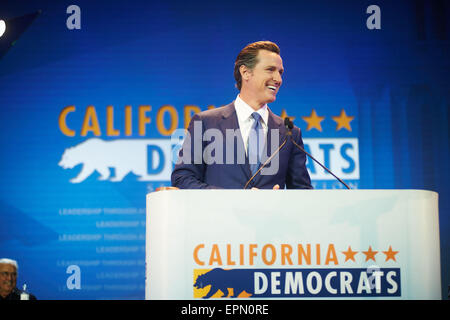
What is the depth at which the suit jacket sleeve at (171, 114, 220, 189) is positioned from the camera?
2.21 metres

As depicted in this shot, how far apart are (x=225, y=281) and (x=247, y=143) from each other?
85cm

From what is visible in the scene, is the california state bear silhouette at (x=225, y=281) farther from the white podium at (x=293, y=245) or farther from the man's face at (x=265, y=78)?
the man's face at (x=265, y=78)

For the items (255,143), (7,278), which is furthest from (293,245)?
(7,278)

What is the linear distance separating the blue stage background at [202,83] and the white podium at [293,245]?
2459mm

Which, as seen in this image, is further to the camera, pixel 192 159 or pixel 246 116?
pixel 246 116

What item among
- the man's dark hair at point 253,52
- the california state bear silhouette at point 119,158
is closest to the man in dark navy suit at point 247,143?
the man's dark hair at point 253,52

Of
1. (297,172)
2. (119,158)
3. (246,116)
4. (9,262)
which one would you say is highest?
(119,158)

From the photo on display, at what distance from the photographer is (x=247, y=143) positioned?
231cm

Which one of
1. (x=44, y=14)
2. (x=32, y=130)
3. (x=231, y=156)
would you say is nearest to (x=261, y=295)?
(x=231, y=156)

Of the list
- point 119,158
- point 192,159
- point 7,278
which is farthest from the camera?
point 119,158

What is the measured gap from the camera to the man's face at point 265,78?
7.95ft

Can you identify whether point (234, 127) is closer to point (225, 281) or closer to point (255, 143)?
point (255, 143)

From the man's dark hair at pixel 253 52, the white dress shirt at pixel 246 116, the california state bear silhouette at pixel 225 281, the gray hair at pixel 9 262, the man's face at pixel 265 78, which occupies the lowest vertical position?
the california state bear silhouette at pixel 225 281

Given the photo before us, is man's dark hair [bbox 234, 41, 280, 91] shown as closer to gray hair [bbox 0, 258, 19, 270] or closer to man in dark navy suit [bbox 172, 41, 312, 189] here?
man in dark navy suit [bbox 172, 41, 312, 189]
